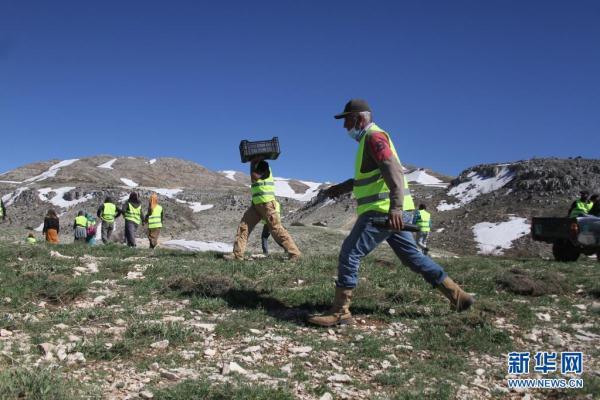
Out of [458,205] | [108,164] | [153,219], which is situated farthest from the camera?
[108,164]

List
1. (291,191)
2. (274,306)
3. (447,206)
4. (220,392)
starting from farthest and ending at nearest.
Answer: (291,191) < (447,206) < (274,306) < (220,392)

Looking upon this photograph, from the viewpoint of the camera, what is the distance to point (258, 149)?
1002cm

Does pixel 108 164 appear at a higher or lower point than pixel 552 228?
higher

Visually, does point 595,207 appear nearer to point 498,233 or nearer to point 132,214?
point 132,214

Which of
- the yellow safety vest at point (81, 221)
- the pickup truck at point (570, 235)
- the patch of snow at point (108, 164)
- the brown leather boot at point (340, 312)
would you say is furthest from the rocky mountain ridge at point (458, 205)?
the patch of snow at point (108, 164)

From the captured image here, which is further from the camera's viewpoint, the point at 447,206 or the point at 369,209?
the point at 447,206

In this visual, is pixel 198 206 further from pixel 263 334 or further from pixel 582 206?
pixel 263 334

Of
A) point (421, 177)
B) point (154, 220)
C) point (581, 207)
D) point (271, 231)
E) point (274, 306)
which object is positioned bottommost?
point (274, 306)

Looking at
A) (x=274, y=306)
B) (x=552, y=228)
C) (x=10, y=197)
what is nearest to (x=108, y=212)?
(x=274, y=306)

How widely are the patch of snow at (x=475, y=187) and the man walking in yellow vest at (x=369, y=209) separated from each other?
124 ft

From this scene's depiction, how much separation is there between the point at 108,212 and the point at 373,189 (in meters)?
14.4

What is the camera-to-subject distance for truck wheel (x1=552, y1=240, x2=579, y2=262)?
14969mm

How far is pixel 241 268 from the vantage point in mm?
8719

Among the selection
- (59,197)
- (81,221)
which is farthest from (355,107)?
(59,197)
